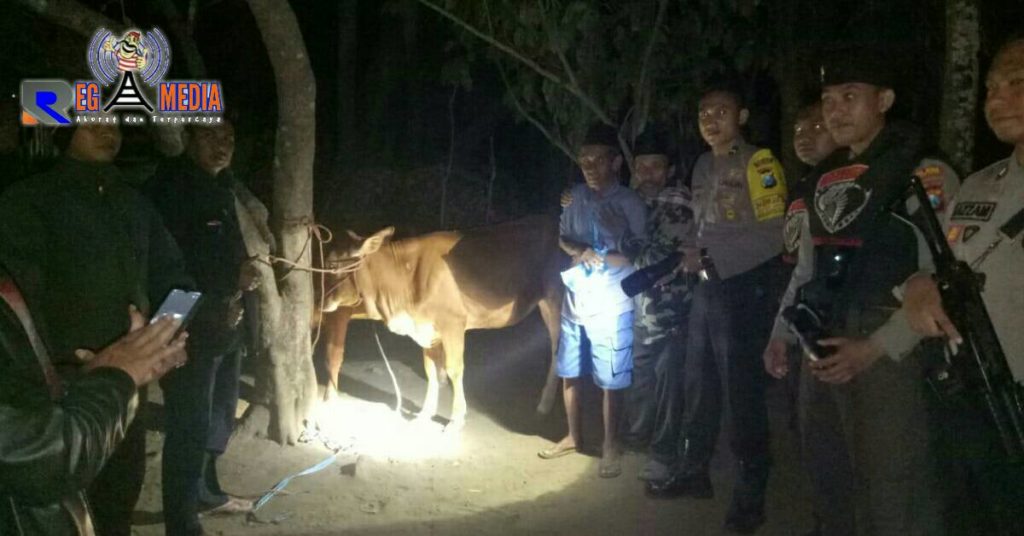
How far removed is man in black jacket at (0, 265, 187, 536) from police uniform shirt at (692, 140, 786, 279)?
3318 mm

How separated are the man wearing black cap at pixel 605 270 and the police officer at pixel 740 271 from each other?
0.77 m

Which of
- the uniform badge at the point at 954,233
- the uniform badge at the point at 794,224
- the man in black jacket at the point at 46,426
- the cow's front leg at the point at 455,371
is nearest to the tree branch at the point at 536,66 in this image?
the cow's front leg at the point at 455,371

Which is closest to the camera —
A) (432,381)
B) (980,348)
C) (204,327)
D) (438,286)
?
(980,348)

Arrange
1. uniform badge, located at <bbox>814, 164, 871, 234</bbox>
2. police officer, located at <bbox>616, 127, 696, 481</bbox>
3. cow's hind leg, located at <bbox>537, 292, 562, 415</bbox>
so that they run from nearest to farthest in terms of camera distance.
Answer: uniform badge, located at <bbox>814, 164, 871, 234</bbox>
police officer, located at <bbox>616, 127, 696, 481</bbox>
cow's hind leg, located at <bbox>537, 292, 562, 415</bbox>

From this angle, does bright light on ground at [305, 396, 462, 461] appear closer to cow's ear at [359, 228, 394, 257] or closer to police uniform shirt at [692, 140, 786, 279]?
cow's ear at [359, 228, 394, 257]

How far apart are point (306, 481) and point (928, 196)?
13.2 ft

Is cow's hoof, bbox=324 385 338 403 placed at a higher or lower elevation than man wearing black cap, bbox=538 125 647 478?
lower

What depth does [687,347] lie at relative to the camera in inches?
197

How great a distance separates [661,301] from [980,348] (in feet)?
8.65

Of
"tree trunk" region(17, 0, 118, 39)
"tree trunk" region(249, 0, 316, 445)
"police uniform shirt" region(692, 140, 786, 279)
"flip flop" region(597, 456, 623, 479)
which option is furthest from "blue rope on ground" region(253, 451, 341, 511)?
"tree trunk" region(17, 0, 118, 39)

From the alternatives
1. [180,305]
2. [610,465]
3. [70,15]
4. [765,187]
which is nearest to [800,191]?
[765,187]

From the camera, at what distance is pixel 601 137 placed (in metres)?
5.50

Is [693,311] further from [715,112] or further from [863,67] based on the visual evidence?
[863,67]

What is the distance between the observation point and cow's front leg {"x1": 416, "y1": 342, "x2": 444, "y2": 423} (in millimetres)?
6516
